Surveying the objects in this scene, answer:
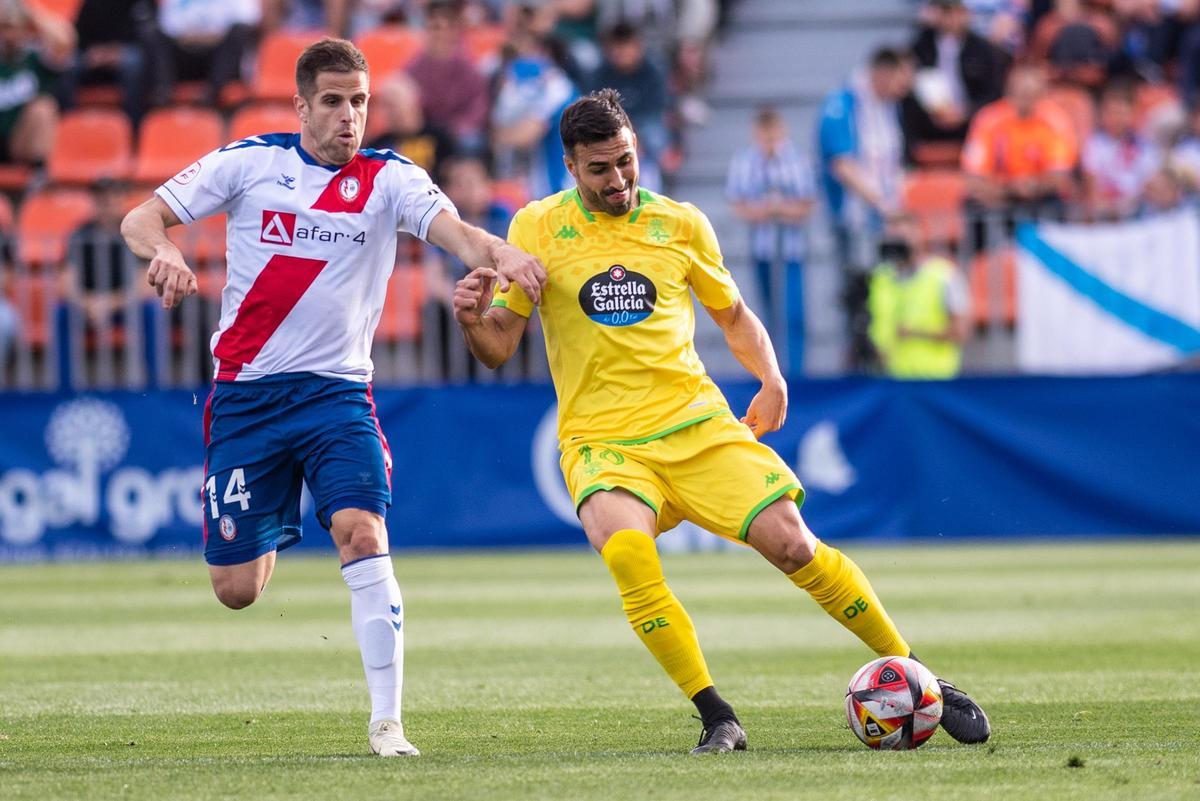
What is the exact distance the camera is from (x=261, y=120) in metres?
19.8

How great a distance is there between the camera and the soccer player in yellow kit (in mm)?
6691

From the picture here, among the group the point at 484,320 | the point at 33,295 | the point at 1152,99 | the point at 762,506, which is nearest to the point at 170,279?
the point at 484,320

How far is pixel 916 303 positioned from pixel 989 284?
0.69m

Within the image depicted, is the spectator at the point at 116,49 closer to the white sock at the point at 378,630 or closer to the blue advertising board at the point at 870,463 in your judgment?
the blue advertising board at the point at 870,463

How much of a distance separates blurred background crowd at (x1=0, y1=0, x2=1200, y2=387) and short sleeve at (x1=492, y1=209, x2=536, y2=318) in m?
10.0

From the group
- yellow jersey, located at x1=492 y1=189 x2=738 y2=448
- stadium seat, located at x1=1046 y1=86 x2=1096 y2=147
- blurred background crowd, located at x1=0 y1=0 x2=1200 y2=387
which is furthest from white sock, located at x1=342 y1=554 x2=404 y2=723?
stadium seat, located at x1=1046 y1=86 x2=1096 y2=147

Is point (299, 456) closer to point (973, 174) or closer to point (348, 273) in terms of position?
point (348, 273)

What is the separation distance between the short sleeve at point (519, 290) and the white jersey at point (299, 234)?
0.84ft

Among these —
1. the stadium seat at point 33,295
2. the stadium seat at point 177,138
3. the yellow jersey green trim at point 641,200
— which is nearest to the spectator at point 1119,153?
the stadium seat at point 177,138

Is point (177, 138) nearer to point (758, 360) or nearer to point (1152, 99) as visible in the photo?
point (1152, 99)

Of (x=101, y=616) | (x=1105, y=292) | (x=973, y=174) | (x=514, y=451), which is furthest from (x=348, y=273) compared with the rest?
(x=973, y=174)

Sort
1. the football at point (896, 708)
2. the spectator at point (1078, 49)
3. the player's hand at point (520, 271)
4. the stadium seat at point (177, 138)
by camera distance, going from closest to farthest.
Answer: the football at point (896, 708) < the player's hand at point (520, 271) < the stadium seat at point (177, 138) < the spectator at point (1078, 49)

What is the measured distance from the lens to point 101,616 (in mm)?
12445

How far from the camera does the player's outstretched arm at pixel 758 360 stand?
23.8ft
